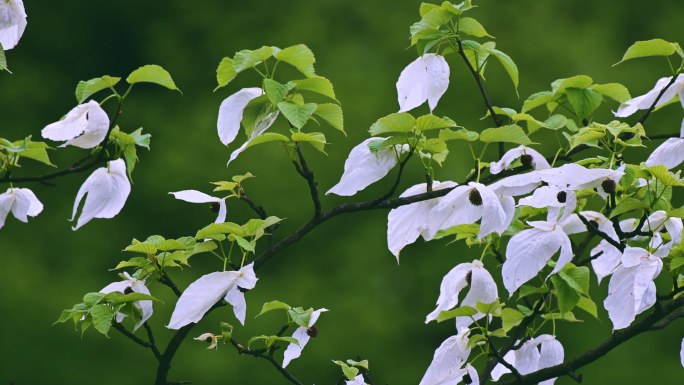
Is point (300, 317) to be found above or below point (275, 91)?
below

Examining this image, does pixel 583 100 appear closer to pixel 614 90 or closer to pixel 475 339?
pixel 614 90

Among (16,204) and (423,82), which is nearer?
(423,82)

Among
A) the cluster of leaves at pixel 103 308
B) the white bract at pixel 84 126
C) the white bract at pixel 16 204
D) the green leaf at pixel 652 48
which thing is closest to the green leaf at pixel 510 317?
the green leaf at pixel 652 48

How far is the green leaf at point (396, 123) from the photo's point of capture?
56cm

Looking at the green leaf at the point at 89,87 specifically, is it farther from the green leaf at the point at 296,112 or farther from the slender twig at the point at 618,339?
the slender twig at the point at 618,339

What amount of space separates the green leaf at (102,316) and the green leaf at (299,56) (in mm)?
340

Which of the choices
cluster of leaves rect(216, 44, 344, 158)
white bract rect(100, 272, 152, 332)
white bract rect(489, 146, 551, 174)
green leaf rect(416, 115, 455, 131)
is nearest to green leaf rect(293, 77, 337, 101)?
cluster of leaves rect(216, 44, 344, 158)

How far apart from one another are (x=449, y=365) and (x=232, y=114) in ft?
1.33

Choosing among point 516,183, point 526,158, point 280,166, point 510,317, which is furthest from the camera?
point 280,166

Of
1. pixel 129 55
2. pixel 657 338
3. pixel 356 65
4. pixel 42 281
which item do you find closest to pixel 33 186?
pixel 42 281

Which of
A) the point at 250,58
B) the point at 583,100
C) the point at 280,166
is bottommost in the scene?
the point at 280,166

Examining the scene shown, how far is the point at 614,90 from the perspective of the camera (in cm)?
73

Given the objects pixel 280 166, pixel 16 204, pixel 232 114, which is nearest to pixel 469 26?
pixel 232 114

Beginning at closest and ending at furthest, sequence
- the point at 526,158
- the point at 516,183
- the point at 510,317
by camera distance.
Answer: the point at 516,183, the point at 526,158, the point at 510,317
